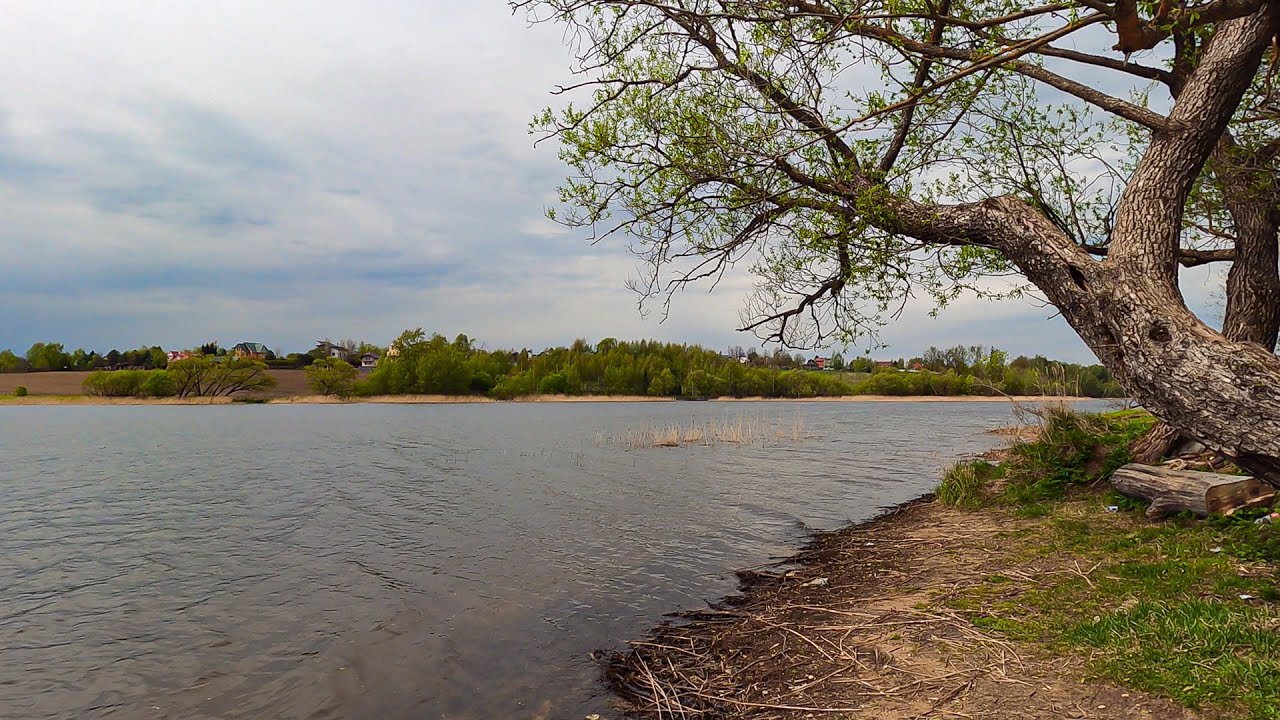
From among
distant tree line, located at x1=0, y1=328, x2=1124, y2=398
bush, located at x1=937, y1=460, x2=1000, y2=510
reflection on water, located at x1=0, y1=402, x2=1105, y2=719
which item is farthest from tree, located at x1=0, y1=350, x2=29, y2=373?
bush, located at x1=937, y1=460, x2=1000, y2=510

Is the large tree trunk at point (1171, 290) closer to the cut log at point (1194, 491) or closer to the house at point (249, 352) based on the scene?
the cut log at point (1194, 491)

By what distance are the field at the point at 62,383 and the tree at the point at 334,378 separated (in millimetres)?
3303

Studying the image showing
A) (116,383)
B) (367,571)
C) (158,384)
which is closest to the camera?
(367,571)

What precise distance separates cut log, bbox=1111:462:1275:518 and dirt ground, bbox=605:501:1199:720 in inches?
84.4

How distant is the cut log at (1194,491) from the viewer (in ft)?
25.8

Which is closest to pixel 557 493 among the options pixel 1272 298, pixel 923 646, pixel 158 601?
pixel 158 601

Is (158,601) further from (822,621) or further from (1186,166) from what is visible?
(1186,166)

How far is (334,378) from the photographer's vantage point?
98.9 metres

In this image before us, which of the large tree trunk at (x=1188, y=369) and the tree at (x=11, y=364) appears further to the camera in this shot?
the tree at (x=11, y=364)

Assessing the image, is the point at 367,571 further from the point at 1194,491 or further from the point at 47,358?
the point at 47,358

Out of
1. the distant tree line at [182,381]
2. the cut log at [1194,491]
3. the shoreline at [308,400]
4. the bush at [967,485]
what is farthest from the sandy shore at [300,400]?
the cut log at [1194,491]

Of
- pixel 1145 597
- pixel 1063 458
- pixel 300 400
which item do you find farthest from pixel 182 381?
pixel 1145 597

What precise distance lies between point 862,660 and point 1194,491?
5.55 metres

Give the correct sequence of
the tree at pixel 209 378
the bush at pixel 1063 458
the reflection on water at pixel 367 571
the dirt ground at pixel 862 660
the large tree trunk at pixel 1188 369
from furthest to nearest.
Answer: the tree at pixel 209 378 < the bush at pixel 1063 458 < the reflection on water at pixel 367 571 < the dirt ground at pixel 862 660 < the large tree trunk at pixel 1188 369
